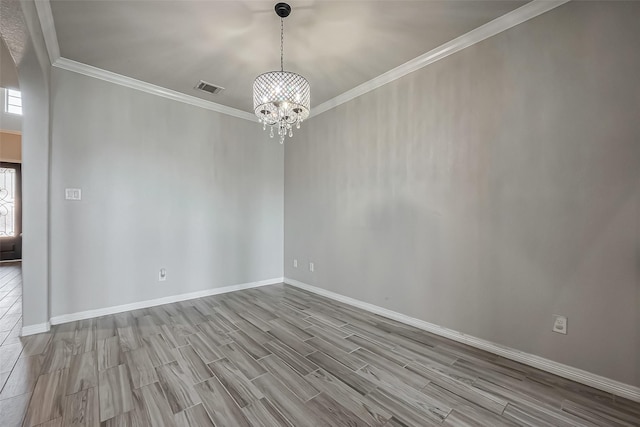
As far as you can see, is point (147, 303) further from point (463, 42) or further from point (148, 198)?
point (463, 42)

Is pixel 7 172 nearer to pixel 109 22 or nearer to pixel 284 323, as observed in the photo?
pixel 109 22

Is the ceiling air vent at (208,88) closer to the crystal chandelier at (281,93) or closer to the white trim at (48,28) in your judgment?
the white trim at (48,28)

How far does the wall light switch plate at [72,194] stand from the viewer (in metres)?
2.78

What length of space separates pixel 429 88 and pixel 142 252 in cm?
383

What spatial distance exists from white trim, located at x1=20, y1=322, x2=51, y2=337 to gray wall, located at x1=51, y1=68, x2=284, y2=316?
200mm

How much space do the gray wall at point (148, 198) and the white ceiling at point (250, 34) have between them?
54 centimetres

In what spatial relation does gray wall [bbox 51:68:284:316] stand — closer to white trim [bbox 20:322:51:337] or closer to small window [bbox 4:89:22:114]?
white trim [bbox 20:322:51:337]

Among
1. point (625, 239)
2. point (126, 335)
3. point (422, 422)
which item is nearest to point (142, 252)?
point (126, 335)

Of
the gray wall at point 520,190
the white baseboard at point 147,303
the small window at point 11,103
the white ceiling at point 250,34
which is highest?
the small window at point 11,103

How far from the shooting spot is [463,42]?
2379mm

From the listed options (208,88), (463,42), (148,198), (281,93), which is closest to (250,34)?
(281,93)

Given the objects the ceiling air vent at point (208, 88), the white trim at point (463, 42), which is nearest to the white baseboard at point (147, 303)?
the ceiling air vent at point (208, 88)

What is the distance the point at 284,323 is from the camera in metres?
2.80

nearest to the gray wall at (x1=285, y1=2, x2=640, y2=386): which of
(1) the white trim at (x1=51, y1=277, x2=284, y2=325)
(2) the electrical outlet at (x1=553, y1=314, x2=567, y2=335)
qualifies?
(2) the electrical outlet at (x1=553, y1=314, x2=567, y2=335)
